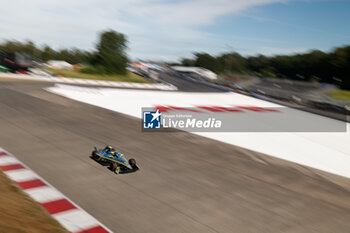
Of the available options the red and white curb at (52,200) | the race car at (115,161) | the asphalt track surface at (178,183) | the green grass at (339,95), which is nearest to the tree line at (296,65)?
the green grass at (339,95)

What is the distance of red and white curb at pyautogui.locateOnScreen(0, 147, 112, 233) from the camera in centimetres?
516

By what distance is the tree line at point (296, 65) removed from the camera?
70.6 metres

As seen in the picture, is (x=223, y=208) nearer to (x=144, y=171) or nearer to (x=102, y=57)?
(x=144, y=171)

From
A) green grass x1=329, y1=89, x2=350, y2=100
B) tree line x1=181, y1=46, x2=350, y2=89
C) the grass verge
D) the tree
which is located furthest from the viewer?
tree line x1=181, y1=46, x2=350, y2=89

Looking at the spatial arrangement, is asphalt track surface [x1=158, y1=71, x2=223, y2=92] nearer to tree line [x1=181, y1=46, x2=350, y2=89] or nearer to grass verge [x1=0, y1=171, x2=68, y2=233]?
tree line [x1=181, y1=46, x2=350, y2=89]

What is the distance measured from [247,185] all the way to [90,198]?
A: 4.19m

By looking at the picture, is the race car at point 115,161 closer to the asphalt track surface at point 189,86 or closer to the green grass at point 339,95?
the asphalt track surface at point 189,86

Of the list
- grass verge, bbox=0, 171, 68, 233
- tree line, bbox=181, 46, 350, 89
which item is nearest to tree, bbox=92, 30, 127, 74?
tree line, bbox=181, 46, 350, 89

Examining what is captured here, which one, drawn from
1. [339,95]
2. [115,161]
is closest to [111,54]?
[339,95]

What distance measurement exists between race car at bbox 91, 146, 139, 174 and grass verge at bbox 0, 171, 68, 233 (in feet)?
7.76

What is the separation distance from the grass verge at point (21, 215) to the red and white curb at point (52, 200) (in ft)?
0.58

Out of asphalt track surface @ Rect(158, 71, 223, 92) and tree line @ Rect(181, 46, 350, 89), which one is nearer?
asphalt track surface @ Rect(158, 71, 223, 92)

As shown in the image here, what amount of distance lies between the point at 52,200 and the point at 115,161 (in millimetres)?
2187

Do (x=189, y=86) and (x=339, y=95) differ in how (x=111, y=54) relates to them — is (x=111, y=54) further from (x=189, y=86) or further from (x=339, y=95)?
(x=339, y=95)
